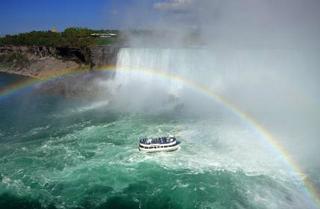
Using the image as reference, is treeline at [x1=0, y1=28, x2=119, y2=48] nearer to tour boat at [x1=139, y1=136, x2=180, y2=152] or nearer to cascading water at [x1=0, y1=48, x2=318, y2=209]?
cascading water at [x1=0, y1=48, x2=318, y2=209]

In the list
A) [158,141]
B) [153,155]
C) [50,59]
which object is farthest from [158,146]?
[50,59]

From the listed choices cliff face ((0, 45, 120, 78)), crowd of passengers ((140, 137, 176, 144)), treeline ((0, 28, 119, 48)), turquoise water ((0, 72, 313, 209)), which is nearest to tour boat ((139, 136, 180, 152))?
crowd of passengers ((140, 137, 176, 144))

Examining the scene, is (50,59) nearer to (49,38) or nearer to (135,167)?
(49,38)

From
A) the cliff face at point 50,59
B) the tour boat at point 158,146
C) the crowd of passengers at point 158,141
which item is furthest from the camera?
the cliff face at point 50,59

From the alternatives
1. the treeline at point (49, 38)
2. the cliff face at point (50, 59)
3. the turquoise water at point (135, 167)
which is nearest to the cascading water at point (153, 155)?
the turquoise water at point (135, 167)

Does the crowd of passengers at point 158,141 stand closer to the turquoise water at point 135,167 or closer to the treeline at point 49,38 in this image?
the turquoise water at point 135,167
